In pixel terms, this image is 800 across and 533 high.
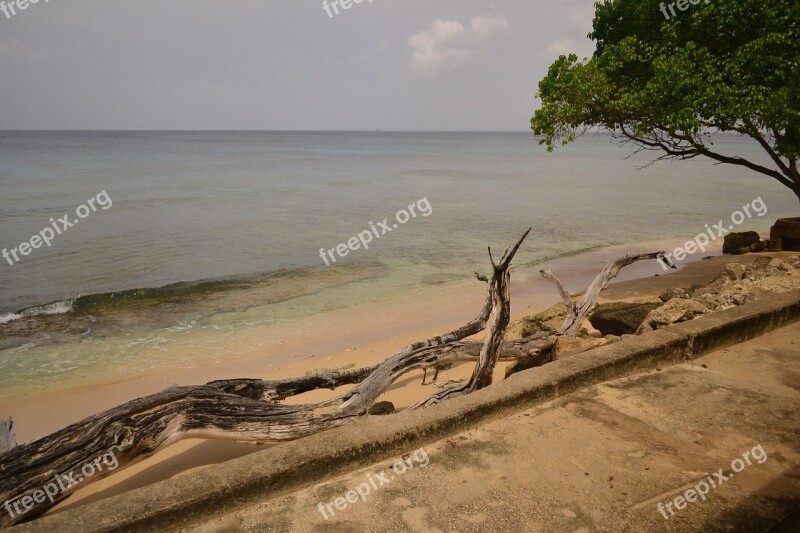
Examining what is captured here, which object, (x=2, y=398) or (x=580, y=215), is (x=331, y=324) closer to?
(x=2, y=398)

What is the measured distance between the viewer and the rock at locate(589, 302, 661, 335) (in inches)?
326

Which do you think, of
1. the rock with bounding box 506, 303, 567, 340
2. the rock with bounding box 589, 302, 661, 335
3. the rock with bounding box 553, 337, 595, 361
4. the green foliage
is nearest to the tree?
the green foliage

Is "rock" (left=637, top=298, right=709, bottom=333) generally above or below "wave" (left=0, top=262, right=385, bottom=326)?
below

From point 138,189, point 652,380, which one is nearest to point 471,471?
point 652,380

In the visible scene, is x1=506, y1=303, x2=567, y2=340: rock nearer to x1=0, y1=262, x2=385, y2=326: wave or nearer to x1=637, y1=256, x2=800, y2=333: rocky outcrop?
x1=637, y1=256, x2=800, y2=333: rocky outcrop

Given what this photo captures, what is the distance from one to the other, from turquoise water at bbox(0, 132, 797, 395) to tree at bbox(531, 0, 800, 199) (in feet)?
19.3

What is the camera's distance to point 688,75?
10031 millimetres

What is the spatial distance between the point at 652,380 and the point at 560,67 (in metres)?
8.95

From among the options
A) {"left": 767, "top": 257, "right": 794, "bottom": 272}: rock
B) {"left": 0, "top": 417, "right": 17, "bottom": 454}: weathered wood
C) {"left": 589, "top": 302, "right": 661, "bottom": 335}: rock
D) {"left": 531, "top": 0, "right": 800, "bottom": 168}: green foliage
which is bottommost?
{"left": 767, "top": 257, "right": 794, "bottom": 272}: rock

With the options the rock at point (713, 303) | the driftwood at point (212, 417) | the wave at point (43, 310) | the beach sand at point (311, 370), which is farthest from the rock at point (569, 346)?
the wave at point (43, 310)

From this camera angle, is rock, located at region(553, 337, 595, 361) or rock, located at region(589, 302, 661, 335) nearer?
rock, located at region(553, 337, 595, 361)

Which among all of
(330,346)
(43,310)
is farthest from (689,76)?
(43,310)

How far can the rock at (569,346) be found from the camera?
6504 mm

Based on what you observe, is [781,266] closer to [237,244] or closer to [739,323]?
[739,323]
